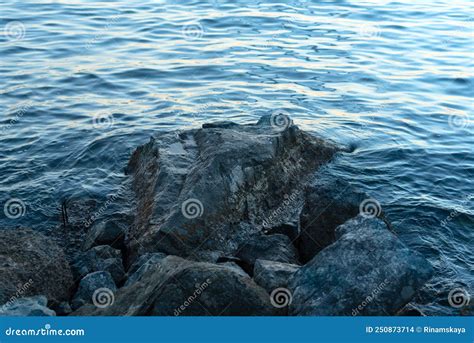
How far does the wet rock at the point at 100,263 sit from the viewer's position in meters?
7.87

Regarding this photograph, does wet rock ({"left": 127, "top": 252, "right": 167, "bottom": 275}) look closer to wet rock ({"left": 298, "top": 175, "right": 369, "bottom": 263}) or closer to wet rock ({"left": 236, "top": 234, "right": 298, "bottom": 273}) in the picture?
wet rock ({"left": 236, "top": 234, "right": 298, "bottom": 273})

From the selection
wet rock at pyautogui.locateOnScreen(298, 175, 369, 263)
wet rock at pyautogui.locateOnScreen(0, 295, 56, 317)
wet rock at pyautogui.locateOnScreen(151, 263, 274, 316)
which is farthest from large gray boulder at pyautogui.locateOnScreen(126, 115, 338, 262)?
wet rock at pyautogui.locateOnScreen(151, 263, 274, 316)

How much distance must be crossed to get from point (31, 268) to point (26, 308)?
97 centimetres

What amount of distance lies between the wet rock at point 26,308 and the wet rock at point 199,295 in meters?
0.63

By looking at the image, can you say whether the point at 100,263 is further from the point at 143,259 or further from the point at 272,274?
the point at 272,274

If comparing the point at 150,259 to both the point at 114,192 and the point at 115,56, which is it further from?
the point at 115,56

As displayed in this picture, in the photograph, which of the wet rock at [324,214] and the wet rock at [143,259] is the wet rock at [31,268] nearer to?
the wet rock at [143,259]

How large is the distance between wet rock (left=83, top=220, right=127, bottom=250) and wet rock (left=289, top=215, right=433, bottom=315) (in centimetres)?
292

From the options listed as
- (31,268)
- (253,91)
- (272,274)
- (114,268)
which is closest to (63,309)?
(31,268)

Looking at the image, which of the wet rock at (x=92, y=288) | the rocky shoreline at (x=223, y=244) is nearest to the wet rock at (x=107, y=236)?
the rocky shoreline at (x=223, y=244)

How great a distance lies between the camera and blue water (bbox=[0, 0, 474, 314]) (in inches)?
418

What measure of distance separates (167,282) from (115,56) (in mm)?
11809
